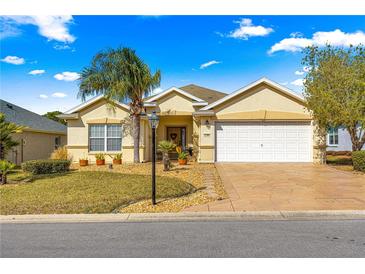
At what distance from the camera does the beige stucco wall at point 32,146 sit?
19.4m

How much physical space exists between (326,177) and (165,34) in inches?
376

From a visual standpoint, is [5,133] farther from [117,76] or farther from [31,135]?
[31,135]

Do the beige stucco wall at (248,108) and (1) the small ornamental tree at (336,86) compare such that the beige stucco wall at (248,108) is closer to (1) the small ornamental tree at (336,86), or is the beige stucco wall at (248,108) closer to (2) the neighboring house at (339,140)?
(1) the small ornamental tree at (336,86)

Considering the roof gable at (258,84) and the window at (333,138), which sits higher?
the roof gable at (258,84)

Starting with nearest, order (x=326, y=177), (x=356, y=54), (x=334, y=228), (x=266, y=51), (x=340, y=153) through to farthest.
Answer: (x=334, y=228), (x=326, y=177), (x=356, y=54), (x=266, y=51), (x=340, y=153)

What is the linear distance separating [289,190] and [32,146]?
18.7m

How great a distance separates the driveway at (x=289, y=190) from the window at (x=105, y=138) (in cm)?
757

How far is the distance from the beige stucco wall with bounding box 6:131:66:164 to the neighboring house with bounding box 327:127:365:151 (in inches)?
939

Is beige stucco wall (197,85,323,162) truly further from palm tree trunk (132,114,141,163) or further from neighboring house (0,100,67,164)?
neighboring house (0,100,67,164)

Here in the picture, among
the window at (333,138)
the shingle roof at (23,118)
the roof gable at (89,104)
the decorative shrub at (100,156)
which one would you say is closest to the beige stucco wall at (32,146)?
the shingle roof at (23,118)

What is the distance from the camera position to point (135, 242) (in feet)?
17.3

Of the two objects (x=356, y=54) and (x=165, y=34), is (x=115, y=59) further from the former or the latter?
(x=356, y=54)

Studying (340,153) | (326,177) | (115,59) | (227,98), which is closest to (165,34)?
(115,59)

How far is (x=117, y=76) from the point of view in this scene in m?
15.9
